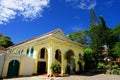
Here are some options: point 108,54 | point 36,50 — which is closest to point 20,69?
point 36,50

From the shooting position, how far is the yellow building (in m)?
20.0

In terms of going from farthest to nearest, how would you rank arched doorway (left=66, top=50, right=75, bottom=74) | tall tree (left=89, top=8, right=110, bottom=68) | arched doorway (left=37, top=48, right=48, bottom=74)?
tall tree (left=89, top=8, right=110, bottom=68) → arched doorway (left=66, top=50, right=75, bottom=74) → arched doorway (left=37, top=48, right=48, bottom=74)

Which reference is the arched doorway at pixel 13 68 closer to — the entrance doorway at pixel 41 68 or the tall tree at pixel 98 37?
the entrance doorway at pixel 41 68

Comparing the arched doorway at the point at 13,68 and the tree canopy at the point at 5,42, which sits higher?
the tree canopy at the point at 5,42

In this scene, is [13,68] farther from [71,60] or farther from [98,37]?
[98,37]

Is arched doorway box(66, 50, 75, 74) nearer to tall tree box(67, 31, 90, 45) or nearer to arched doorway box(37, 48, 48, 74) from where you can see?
→ arched doorway box(37, 48, 48, 74)

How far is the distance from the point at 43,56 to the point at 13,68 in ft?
20.1

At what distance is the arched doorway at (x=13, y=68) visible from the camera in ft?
64.1

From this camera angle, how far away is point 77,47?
2538 centimetres

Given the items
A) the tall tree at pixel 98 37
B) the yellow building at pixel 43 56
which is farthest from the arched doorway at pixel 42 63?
the tall tree at pixel 98 37

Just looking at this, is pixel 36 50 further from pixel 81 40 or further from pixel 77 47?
pixel 81 40

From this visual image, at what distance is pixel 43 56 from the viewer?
24578 millimetres

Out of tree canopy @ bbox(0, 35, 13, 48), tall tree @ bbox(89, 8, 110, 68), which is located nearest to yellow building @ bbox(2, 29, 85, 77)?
tall tree @ bbox(89, 8, 110, 68)

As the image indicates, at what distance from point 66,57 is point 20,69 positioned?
7322 millimetres
